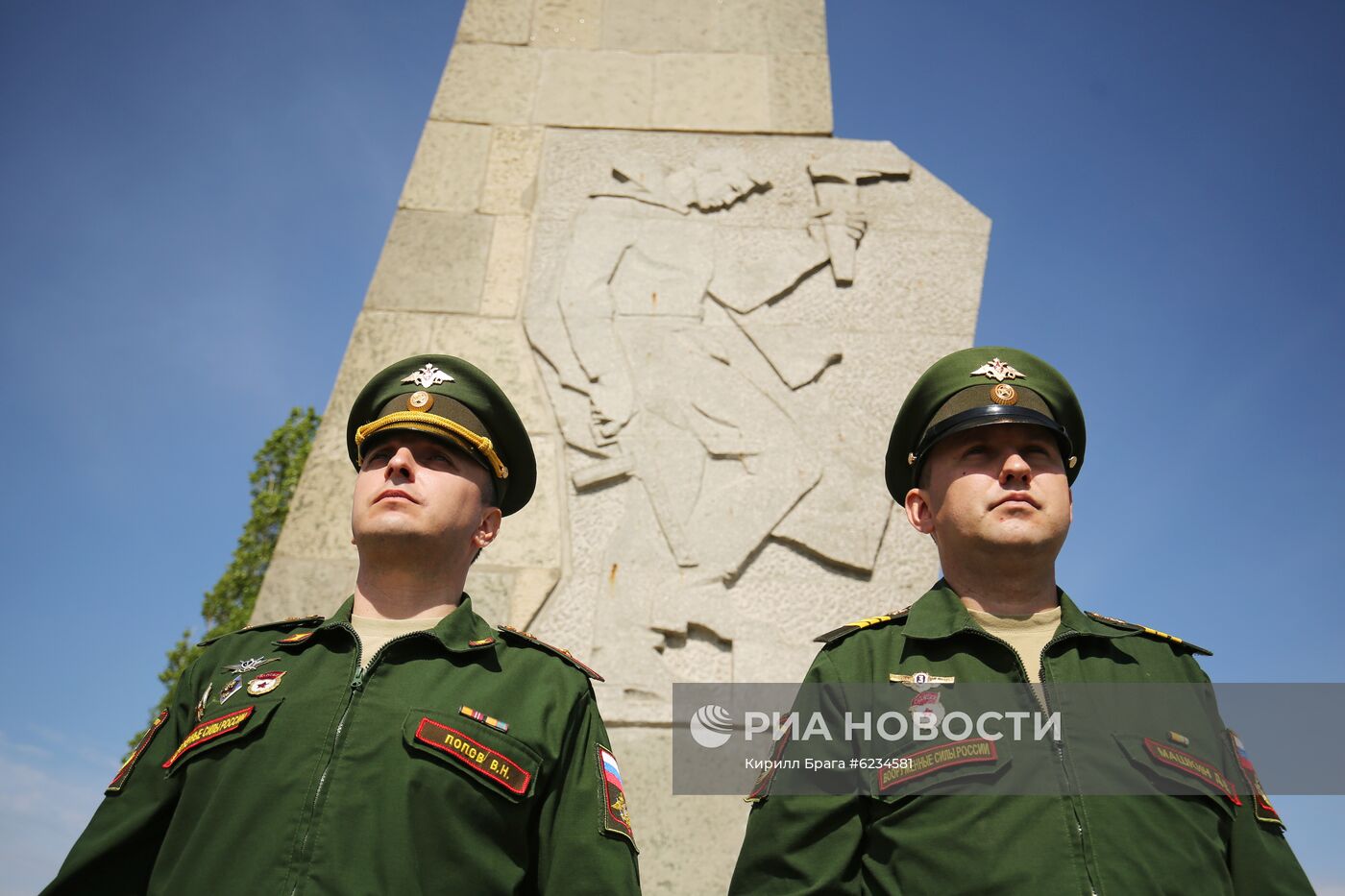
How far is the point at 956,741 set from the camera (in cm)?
188

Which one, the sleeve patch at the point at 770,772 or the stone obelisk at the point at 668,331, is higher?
the stone obelisk at the point at 668,331

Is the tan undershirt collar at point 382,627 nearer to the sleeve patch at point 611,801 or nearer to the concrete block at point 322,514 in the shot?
the sleeve patch at point 611,801

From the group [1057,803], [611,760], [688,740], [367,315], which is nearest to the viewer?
[1057,803]

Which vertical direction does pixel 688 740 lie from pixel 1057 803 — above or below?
above

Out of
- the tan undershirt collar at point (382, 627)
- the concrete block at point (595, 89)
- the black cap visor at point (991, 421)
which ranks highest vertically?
the concrete block at point (595, 89)

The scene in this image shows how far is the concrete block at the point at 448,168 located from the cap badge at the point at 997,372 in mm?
2882

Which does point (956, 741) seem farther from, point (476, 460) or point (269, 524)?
point (269, 524)

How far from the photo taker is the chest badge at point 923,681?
6.43 feet

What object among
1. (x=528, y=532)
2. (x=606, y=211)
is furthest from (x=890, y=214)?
(x=528, y=532)

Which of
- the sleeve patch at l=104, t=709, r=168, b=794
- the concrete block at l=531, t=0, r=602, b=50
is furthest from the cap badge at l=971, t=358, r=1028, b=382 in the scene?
the concrete block at l=531, t=0, r=602, b=50

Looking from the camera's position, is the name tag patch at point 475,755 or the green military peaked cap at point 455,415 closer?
the name tag patch at point 475,755

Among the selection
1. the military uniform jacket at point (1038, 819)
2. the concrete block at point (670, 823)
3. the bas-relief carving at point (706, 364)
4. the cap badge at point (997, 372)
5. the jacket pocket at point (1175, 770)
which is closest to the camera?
the military uniform jacket at point (1038, 819)

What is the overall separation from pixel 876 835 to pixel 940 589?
1.85ft

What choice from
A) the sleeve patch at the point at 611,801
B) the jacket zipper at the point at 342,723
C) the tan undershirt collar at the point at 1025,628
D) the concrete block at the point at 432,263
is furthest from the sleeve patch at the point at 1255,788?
the concrete block at the point at 432,263
